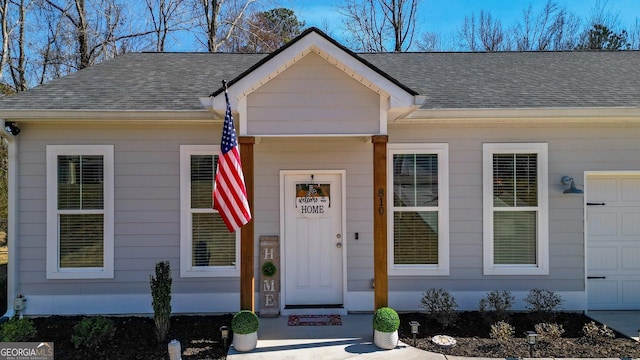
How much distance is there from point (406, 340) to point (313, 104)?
3.09 meters

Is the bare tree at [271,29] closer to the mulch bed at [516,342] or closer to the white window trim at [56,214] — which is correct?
the white window trim at [56,214]

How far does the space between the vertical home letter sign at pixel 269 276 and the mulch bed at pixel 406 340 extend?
0.58 metres

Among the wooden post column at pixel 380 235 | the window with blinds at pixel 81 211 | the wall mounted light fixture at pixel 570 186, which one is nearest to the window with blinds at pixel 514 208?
the wall mounted light fixture at pixel 570 186

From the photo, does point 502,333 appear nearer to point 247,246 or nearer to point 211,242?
point 247,246

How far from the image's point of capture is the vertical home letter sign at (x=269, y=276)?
584 centimetres

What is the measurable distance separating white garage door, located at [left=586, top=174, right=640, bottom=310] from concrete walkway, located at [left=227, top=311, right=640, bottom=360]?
282mm

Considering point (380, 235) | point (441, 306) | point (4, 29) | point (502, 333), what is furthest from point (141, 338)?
point (4, 29)

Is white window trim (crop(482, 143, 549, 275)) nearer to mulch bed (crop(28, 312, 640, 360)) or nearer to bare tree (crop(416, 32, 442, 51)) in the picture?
mulch bed (crop(28, 312, 640, 360))

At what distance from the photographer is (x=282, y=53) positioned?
15.4 ft

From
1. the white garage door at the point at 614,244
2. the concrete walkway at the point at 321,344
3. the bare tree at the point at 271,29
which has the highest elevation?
the bare tree at the point at 271,29

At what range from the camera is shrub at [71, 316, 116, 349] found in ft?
15.2


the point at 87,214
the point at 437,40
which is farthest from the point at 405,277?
the point at 437,40

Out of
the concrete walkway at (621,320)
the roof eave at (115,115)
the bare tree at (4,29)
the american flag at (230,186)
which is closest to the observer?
the american flag at (230,186)

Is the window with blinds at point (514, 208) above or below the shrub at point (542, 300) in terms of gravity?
above
